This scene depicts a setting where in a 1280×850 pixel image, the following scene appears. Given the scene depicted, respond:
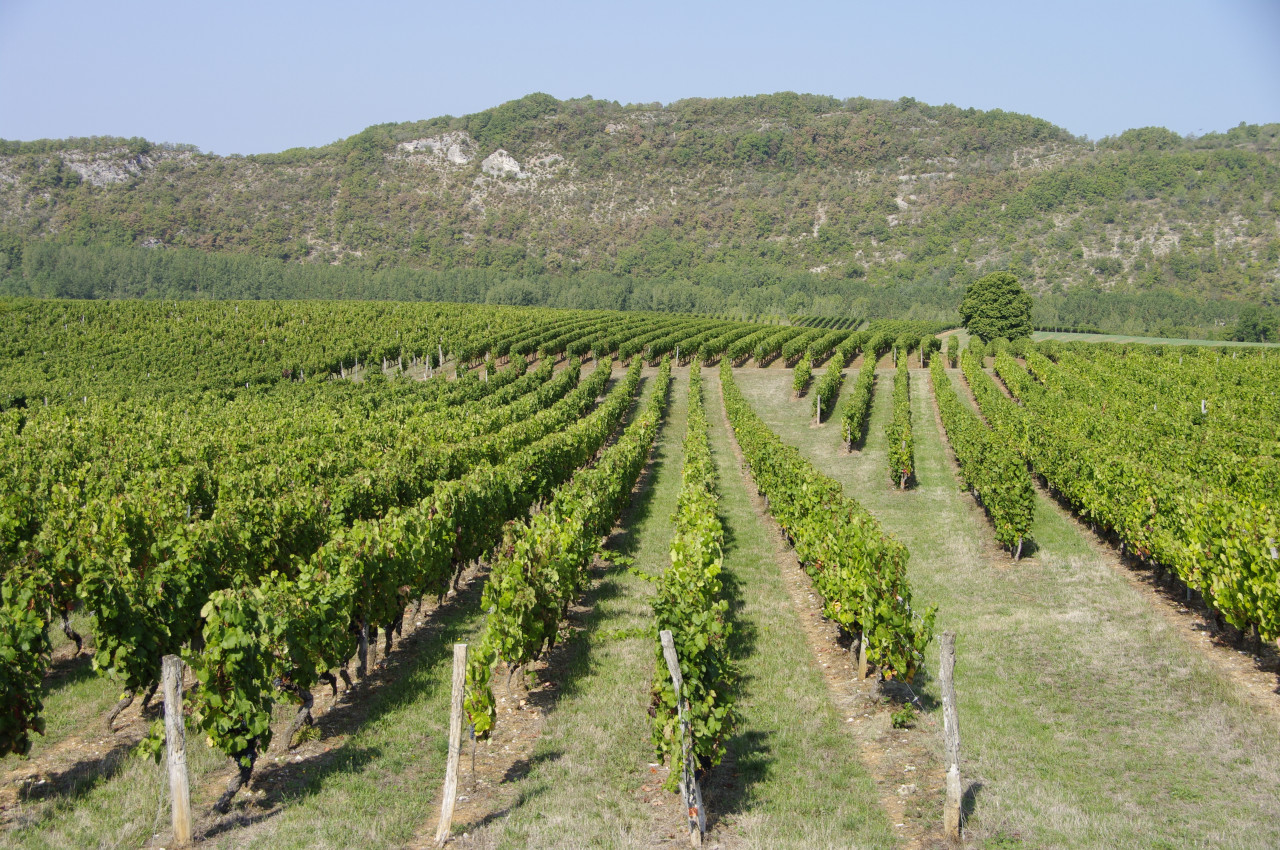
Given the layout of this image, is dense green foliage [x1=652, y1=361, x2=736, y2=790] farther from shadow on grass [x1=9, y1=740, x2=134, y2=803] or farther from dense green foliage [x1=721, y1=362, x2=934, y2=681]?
shadow on grass [x1=9, y1=740, x2=134, y2=803]

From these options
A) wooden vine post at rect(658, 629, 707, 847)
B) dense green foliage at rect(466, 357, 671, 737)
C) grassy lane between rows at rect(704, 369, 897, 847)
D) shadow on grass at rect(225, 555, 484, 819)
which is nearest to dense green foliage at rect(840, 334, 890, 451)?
dense green foliage at rect(466, 357, 671, 737)

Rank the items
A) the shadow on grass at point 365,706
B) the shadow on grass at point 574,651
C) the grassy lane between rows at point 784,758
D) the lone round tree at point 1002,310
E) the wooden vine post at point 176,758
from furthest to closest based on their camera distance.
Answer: the lone round tree at point 1002,310 < the shadow on grass at point 574,651 < the shadow on grass at point 365,706 < the grassy lane between rows at point 784,758 < the wooden vine post at point 176,758

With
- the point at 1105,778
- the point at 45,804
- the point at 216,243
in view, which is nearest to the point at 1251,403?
the point at 1105,778

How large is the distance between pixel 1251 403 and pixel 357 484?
34917 millimetres

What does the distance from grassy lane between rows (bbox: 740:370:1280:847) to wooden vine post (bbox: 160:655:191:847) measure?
698 cm

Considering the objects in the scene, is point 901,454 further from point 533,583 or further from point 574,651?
point 533,583

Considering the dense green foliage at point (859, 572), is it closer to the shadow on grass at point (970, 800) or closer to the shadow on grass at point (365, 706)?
the shadow on grass at point (970, 800)

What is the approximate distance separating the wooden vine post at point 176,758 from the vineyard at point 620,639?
1.02 ft

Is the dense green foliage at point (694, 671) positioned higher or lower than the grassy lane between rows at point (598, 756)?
higher

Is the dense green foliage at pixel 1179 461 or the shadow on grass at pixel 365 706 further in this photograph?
the dense green foliage at pixel 1179 461

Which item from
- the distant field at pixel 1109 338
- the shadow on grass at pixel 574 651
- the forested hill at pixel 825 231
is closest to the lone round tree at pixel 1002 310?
the distant field at pixel 1109 338

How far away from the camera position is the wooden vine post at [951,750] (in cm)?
767

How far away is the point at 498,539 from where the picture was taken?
1747cm

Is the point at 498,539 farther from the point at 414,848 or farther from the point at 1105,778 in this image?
the point at 1105,778
